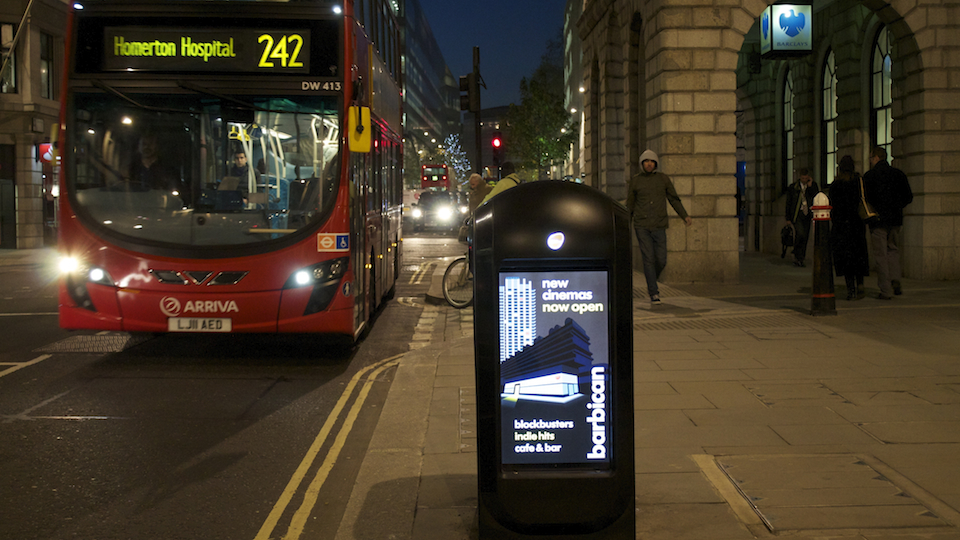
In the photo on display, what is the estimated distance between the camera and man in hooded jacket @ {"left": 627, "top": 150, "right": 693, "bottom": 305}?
10875 mm

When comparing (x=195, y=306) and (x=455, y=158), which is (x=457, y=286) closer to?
(x=195, y=306)

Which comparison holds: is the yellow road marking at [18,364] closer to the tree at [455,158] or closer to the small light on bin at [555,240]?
the small light on bin at [555,240]

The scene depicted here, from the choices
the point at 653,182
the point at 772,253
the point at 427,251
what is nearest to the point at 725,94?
the point at 653,182

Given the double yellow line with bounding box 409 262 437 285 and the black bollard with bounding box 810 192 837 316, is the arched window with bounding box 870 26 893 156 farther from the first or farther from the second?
the double yellow line with bounding box 409 262 437 285

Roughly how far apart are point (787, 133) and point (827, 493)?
1785 cm

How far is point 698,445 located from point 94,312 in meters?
5.43

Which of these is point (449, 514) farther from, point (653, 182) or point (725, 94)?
point (725, 94)

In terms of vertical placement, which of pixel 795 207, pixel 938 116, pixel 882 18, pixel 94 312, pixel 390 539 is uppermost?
pixel 882 18

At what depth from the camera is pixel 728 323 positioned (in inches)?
382

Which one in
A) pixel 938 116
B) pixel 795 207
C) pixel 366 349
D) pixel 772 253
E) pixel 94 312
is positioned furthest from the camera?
pixel 772 253

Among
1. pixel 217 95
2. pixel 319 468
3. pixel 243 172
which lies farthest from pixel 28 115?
pixel 319 468

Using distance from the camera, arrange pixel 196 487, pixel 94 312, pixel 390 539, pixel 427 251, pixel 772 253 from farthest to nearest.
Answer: pixel 427 251, pixel 772 253, pixel 94 312, pixel 196 487, pixel 390 539

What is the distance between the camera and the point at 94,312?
7.88 m

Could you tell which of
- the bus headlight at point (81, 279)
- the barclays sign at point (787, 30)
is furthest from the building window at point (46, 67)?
the bus headlight at point (81, 279)
